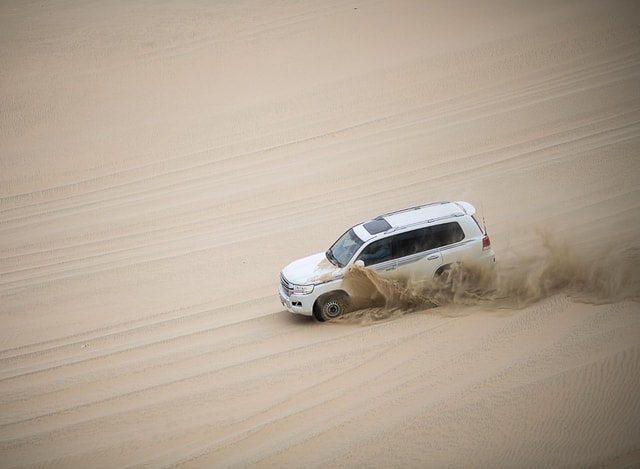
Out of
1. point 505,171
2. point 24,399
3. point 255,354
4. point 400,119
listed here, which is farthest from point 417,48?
point 24,399

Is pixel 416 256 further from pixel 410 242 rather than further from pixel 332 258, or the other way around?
pixel 332 258

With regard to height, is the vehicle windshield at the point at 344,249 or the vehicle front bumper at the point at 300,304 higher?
the vehicle windshield at the point at 344,249

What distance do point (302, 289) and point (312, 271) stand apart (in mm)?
465

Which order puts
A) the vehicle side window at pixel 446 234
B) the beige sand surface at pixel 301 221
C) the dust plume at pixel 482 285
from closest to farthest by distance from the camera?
the beige sand surface at pixel 301 221, the dust plume at pixel 482 285, the vehicle side window at pixel 446 234

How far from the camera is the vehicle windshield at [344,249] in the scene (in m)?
12.2

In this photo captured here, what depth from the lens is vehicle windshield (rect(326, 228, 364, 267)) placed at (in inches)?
480

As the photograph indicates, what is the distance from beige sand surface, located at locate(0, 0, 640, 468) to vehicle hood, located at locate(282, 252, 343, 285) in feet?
2.94

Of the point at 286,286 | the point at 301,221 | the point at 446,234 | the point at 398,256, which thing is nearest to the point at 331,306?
the point at 286,286

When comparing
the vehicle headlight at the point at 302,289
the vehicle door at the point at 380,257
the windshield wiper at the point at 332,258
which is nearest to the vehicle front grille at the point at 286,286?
the vehicle headlight at the point at 302,289

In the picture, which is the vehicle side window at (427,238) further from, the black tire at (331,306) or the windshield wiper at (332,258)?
the black tire at (331,306)

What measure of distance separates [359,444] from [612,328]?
4.23 meters

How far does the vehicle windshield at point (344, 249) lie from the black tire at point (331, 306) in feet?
1.93

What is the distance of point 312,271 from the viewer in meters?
12.3

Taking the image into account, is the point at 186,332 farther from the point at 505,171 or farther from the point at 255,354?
the point at 505,171
